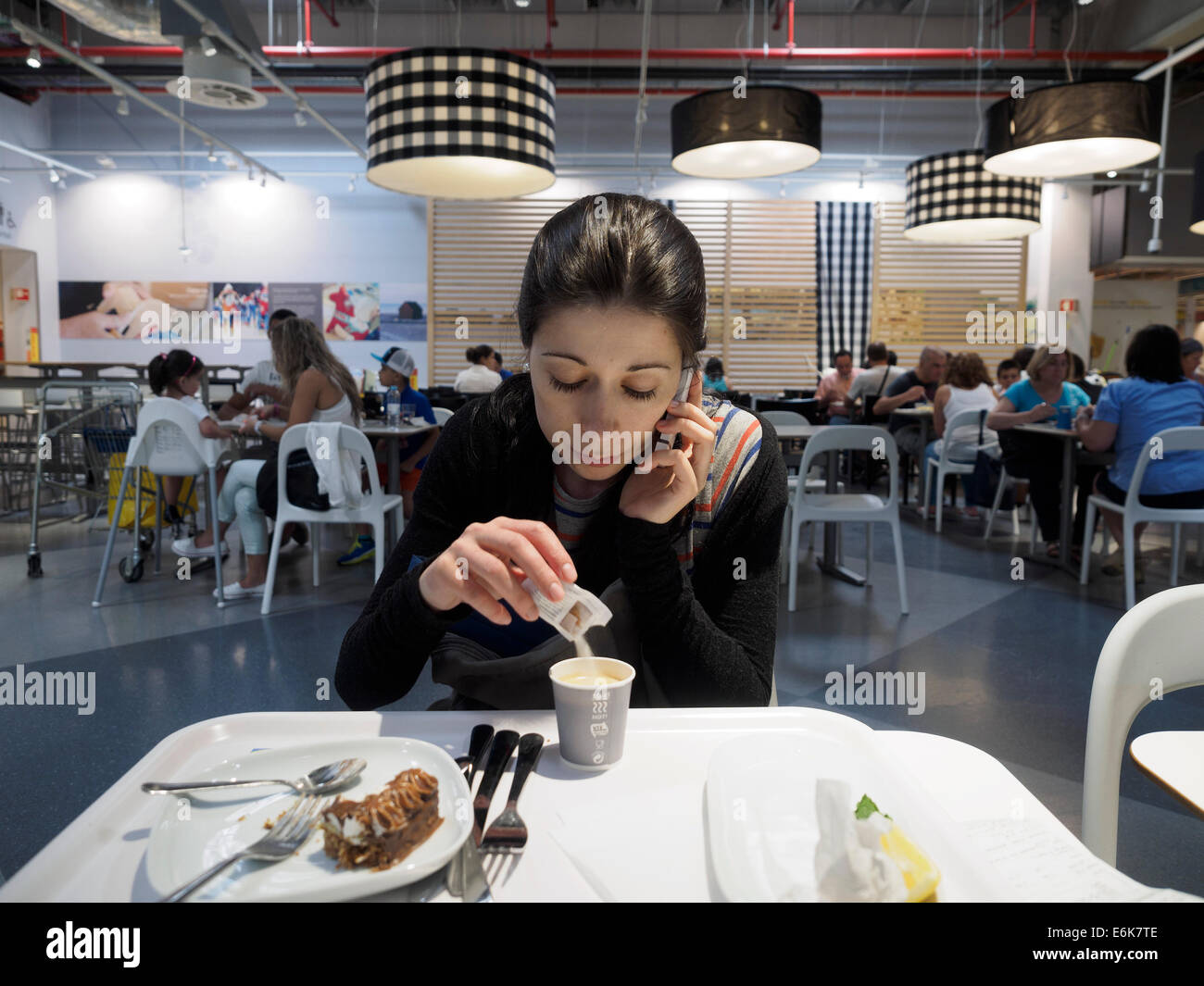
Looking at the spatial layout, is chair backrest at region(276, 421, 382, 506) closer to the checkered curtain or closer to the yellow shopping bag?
the yellow shopping bag

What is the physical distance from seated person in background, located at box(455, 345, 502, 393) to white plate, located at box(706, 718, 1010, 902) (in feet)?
21.8

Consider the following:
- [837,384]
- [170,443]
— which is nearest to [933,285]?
[837,384]

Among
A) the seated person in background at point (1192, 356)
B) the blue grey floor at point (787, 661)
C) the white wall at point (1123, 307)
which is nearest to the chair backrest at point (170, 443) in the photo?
the blue grey floor at point (787, 661)

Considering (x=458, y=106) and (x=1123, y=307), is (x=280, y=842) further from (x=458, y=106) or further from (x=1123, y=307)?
(x=1123, y=307)

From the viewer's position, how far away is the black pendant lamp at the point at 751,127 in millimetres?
3379

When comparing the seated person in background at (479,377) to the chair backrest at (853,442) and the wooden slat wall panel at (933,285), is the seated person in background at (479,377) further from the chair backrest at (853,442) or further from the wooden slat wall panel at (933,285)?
the wooden slat wall panel at (933,285)

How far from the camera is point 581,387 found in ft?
3.44

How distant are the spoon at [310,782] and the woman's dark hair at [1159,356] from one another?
4790 millimetres

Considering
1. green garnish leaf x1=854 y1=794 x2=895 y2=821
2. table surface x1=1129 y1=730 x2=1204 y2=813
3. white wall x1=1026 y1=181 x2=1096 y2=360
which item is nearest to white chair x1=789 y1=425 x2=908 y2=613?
table surface x1=1129 y1=730 x2=1204 y2=813

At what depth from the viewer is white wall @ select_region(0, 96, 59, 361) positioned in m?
9.93

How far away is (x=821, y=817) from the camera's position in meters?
0.64

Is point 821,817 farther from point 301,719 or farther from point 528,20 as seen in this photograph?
point 528,20
